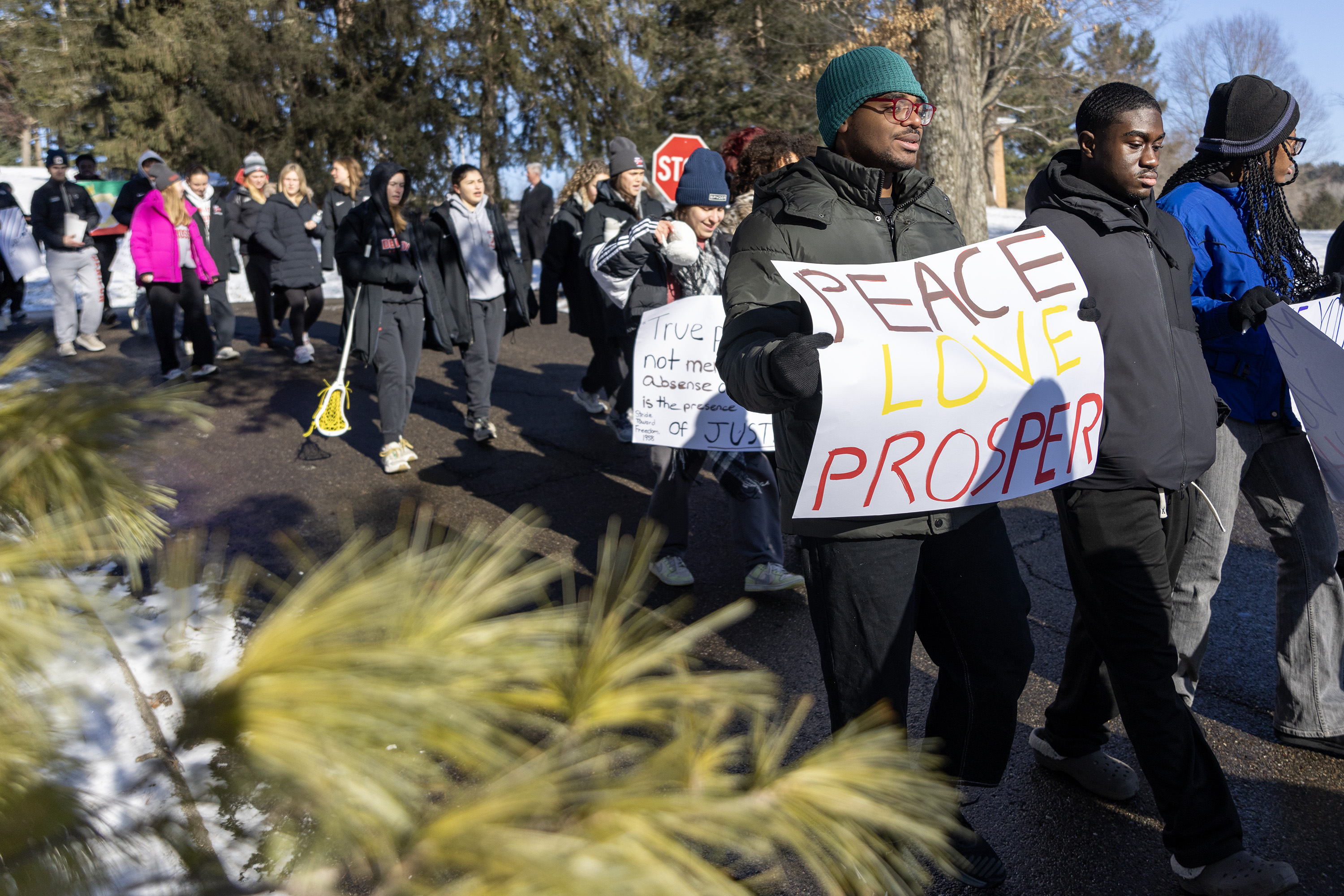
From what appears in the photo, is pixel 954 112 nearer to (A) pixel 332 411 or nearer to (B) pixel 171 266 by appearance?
(B) pixel 171 266

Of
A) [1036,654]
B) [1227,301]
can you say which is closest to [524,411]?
[1036,654]

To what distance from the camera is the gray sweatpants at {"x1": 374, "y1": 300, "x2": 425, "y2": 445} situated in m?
6.40

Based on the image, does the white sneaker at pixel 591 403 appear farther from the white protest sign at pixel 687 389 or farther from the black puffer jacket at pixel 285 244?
the black puffer jacket at pixel 285 244

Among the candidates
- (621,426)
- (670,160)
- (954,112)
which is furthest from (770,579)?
(954,112)

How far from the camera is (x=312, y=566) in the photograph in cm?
100

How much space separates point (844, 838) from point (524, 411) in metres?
7.53

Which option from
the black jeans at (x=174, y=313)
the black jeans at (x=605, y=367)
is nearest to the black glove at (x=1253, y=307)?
the black jeans at (x=605, y=367)

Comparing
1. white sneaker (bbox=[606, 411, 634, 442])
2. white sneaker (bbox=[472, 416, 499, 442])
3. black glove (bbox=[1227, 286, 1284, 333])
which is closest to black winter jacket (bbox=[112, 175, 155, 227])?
white sneaker (bbox=[472, 416, 499, 442])

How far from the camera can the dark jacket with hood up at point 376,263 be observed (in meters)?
6.29

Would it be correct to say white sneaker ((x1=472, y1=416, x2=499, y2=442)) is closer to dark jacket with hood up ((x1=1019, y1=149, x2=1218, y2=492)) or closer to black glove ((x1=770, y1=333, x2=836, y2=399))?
dark jacket with hood up ((x1=1019, y1=149, x2=1218, y2=492))

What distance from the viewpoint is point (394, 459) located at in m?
6.41

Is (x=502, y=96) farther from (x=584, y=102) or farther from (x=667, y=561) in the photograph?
(x=667, y=561)

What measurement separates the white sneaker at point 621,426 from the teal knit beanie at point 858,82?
15.4 ft

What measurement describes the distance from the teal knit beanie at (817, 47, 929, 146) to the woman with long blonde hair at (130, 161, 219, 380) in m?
7.40
